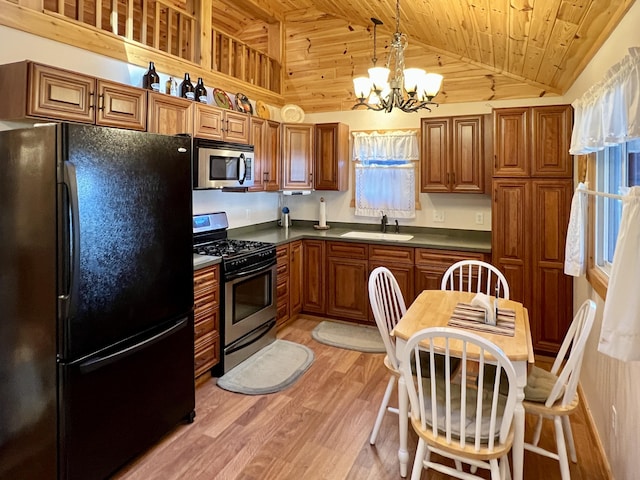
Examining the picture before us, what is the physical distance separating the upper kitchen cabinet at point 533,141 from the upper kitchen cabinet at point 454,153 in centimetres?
30

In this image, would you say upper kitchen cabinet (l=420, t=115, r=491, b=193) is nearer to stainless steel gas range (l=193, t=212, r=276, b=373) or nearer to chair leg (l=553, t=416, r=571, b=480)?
stainless steel gas range (l=193, t=212, r=276, b=373)

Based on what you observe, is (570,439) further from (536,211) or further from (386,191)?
(386,191)

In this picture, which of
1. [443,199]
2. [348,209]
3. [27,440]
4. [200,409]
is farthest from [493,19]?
[27,440]

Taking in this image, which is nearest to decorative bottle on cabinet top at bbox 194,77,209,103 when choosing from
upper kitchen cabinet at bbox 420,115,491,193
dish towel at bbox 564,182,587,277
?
upper kitchen cabinet at bbox 420,115,491,193

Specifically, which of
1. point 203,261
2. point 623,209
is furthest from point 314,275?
point 623,209

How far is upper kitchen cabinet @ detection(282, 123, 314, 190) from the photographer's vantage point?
4.57 metres

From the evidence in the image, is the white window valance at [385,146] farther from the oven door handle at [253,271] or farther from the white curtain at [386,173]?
the oven door handle at [253,271]

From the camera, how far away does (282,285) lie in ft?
13.9

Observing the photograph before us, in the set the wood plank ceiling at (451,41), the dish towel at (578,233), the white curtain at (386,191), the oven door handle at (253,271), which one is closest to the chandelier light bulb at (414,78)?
the wood plank ceiling at (451,41)

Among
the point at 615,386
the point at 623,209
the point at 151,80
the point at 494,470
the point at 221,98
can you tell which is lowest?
the point at 494,470

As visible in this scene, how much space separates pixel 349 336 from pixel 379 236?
116 cm

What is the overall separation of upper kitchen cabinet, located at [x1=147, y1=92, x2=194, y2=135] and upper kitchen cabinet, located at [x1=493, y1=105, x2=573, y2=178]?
2.58 m

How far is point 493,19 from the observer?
2766 mm

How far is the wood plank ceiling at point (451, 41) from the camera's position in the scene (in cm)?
241
